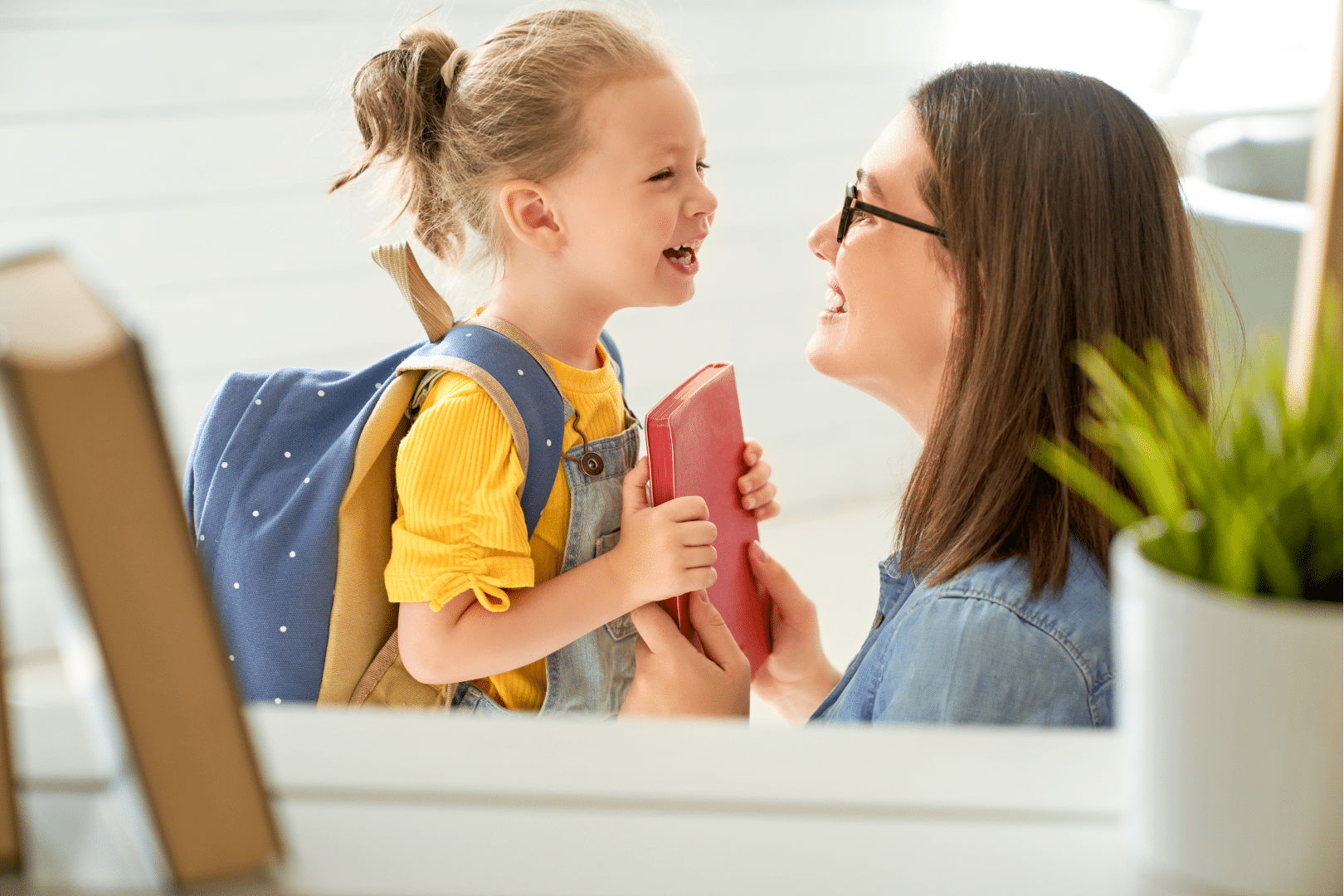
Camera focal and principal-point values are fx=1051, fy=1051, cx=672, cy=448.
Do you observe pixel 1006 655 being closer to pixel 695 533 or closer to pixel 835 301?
pixel 695 533

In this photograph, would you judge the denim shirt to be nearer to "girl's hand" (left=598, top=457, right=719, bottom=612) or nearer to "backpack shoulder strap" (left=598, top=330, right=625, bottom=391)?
"girl's hand" (left=598, top=457, right=719, bottom=612)

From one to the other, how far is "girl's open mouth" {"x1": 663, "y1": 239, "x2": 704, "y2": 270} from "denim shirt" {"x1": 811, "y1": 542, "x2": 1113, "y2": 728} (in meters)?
0.65

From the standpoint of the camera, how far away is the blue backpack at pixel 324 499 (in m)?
1.17

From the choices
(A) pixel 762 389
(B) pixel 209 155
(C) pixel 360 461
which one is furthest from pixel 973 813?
(A) pixel 762 389

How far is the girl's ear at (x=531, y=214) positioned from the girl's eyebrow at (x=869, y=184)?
1.29 ft

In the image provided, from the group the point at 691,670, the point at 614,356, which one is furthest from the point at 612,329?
the point at 691,670

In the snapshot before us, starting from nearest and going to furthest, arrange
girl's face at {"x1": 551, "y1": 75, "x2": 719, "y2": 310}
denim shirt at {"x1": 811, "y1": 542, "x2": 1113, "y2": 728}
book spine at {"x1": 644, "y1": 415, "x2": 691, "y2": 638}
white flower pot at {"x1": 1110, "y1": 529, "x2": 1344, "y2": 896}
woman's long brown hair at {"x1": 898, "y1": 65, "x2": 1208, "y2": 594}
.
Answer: white flower pot at {"x1": 1110, "y1": 529, "x2": 1344, "y2": 896}
denim shirt at {"x1": 811, "y1": 542, "x2": 1113, "y2": 728}
woman's long brown hair at {"x1": 898, "y1": 65, "x2": 1208, "y2": 594}
book spine at {"x1": 644, "y1": 415, "x2": 691, "y2": 638}
girl's face at {"x1": 551, "y1": 75, "x2": 719, "y2": 310}

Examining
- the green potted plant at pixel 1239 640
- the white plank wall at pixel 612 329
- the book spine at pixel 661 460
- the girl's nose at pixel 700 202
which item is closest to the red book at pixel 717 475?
the book spine at pixel 661 460

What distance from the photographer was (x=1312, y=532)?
407 millimetres

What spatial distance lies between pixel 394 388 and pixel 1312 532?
988 mm

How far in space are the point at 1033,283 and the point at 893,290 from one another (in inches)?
8.1

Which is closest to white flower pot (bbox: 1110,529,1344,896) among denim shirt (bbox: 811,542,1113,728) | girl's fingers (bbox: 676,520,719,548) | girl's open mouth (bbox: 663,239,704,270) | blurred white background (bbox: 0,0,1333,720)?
denim shirt (bbox: 811,542,1113,728)

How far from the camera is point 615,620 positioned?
52.0 inches

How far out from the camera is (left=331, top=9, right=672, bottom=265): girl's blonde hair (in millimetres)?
1358
